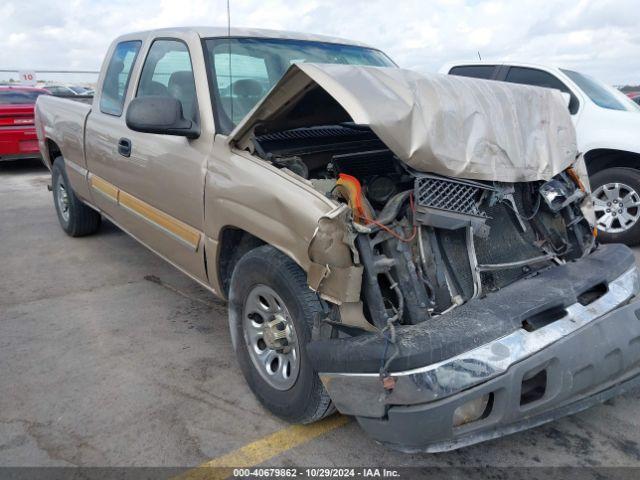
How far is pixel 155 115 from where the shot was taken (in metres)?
2.90

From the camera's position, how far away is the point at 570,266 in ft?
8.50

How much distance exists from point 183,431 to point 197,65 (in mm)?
2066

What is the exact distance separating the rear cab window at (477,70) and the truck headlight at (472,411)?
5225 mm

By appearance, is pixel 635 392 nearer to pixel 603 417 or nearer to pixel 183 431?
pixel 603 417

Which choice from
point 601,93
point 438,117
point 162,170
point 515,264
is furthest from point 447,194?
point 601,93

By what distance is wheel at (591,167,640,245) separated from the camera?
541cm

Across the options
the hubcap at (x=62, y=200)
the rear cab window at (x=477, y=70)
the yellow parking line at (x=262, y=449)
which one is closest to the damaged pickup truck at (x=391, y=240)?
the yellow parking line at (x=262, y=449)

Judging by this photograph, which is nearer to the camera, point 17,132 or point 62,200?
point 62,200

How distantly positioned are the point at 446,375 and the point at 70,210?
15.9 ft

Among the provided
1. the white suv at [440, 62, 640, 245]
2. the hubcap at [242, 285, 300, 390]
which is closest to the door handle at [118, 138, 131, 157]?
the hubcap at [242, 285, 300, 390]

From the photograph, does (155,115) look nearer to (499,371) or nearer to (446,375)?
(446,375)

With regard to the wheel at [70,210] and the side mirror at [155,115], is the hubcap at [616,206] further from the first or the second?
the wheel at [70,210]

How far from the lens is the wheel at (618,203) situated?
541 cm

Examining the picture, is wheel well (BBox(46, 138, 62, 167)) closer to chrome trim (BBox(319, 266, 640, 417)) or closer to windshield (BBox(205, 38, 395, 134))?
windshield (BBox(205, 38, 395, 134))
